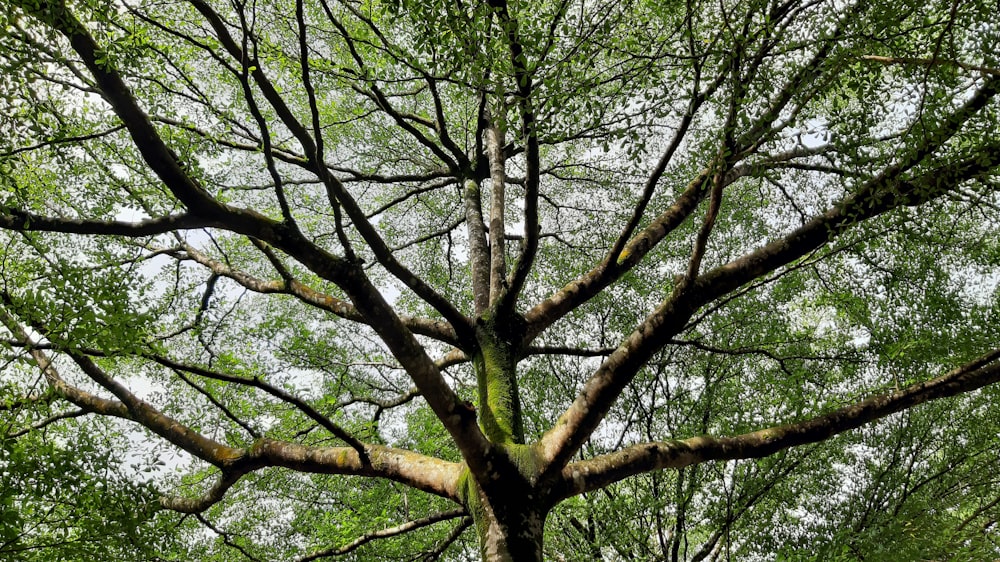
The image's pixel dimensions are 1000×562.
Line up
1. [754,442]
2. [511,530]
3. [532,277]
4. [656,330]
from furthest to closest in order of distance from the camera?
[532,277] < [754,442] < [656,330] < [511,530]

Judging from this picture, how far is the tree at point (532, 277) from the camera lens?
2957mm

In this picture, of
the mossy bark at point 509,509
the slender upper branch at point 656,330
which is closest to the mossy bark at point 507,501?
the mossy bark at point 509,509

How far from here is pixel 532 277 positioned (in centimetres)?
810

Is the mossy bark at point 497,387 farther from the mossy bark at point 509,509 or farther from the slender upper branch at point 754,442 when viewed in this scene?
the slender upper branch at point 754,442

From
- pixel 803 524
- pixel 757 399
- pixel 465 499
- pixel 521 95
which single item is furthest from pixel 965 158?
pixel 803 524

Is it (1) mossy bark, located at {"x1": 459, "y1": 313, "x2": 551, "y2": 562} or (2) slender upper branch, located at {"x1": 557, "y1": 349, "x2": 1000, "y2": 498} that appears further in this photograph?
(2) slender upper branch, located at {"x1": 557, "y1": 349, "x2": 1000, "y2": 498}

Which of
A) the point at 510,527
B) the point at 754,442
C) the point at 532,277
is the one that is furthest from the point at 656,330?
the point at 532,277

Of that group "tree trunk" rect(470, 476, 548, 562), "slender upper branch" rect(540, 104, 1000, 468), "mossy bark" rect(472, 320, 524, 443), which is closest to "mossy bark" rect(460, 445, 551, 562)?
"tree trunk" rect(470, 476, 548, 562)

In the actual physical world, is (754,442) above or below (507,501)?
above

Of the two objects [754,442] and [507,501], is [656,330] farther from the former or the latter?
[507,501]

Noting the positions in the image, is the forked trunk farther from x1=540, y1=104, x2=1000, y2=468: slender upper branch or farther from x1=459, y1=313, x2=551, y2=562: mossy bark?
x1=540, y1=104, x2=1000, y2=468: slender upper branch

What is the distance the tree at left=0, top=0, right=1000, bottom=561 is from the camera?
2957 mm

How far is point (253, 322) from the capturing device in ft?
24.0

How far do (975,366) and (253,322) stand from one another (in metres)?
7.58
